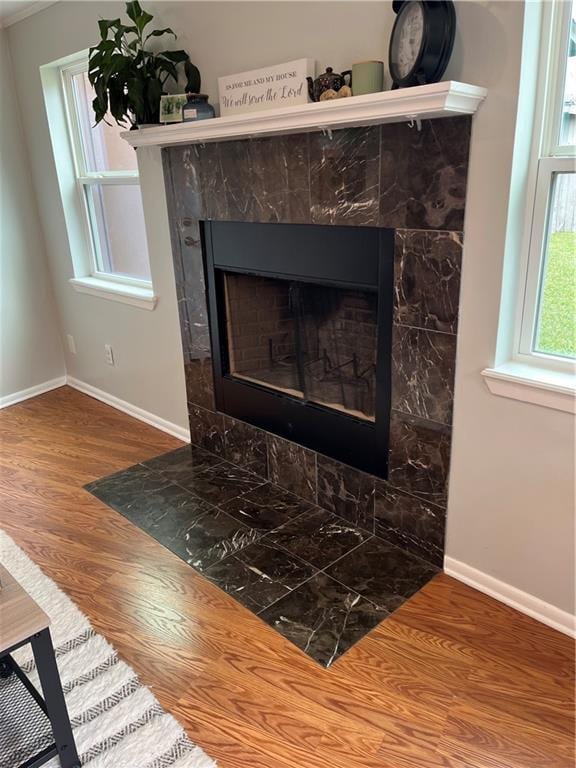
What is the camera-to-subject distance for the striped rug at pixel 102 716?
1396 mm

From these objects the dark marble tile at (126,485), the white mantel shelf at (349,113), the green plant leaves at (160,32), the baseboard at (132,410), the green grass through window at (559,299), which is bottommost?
the dark marble tile at (126,485)

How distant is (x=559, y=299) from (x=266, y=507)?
1.38 metres

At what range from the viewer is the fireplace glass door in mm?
2180

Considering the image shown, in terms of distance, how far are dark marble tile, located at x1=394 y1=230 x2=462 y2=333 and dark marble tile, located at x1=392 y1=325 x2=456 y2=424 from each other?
0.14 feet

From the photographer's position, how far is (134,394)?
10.9 feet

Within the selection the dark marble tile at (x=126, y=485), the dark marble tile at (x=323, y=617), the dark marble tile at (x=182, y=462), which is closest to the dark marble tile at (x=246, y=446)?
the dark marble tile at (x=182, y=462)

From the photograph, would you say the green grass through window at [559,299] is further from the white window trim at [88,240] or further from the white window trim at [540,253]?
the white window trim at [88,240]

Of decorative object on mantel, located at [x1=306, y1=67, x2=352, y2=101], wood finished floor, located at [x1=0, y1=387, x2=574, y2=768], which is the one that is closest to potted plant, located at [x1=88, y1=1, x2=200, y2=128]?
decorative object on mantel, located at [x1=306, y1=67, x2=352, y2=101]

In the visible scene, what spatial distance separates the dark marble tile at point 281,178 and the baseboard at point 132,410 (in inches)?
52.7

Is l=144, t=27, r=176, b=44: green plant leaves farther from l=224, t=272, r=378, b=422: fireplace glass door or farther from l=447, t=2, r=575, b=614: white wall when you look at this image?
l=447, t=2, r=575, b=614: white wall

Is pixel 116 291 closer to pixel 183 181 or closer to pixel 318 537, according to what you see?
Result: pixel 183 181

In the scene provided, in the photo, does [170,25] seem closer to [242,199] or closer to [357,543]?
[242,199]

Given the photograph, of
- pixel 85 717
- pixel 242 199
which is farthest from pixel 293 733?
pixel 242 199

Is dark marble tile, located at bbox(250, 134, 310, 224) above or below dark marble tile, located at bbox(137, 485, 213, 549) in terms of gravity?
above
